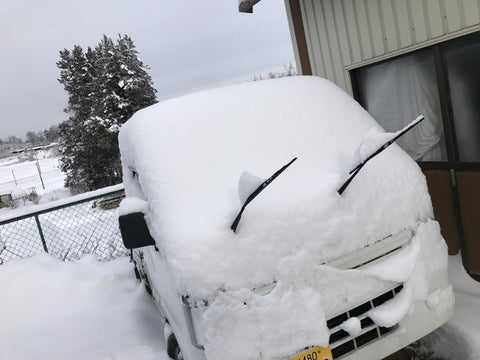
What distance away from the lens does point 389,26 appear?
12.7 ft

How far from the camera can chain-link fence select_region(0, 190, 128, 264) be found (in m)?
6.38

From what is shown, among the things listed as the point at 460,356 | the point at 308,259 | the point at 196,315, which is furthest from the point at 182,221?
the point at 460,356

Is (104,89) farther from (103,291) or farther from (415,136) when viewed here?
(415,136)

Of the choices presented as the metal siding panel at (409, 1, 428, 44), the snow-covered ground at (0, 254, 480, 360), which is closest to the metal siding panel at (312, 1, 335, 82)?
the metal siding panel at (409, 1, 428, 44)

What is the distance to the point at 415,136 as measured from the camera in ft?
13.4

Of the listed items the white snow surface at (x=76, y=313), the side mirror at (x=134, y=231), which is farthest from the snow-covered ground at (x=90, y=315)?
the side mirror at (x=134, y=231)

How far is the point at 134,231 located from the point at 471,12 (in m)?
2.95

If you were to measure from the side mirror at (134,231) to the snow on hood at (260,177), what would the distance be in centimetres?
7

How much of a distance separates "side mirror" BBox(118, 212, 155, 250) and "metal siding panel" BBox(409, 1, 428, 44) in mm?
2865

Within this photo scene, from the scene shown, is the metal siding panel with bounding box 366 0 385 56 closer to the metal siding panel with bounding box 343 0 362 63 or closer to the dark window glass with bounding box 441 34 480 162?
the metal siding panel with bounding box 343 0 362 63

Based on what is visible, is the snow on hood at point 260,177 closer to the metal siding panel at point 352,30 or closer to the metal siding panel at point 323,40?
A: the metal siding panel at point 352,30

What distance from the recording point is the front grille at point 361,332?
7.45ft

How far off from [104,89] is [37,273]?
21.8 metres

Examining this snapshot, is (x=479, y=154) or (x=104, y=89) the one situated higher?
(x=104, y=89)
